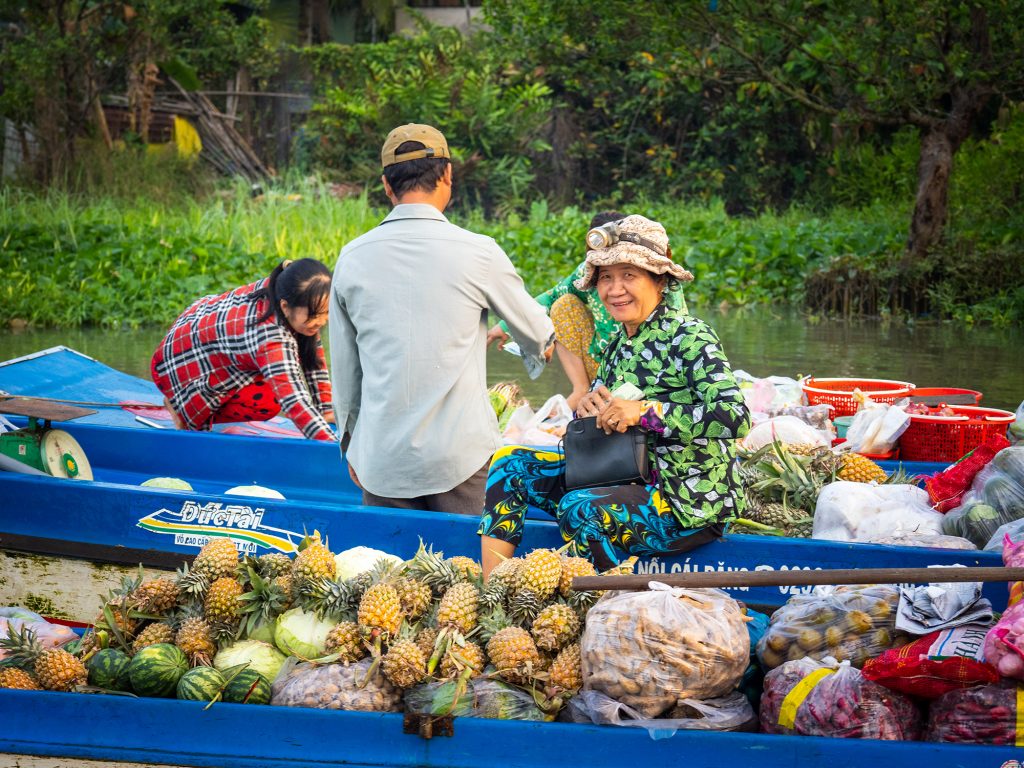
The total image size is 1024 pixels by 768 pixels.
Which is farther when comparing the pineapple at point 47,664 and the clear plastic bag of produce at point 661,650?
the pineapple at point 47,664

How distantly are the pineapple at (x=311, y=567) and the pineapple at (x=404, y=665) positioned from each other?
0.39 m

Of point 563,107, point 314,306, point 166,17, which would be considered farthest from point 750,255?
point 314,306

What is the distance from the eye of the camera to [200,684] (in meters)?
2.98

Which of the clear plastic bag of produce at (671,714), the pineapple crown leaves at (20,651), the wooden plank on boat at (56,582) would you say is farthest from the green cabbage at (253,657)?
the wooden plank on boat at (56,582)

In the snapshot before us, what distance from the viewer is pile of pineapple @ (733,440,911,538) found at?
419 cm

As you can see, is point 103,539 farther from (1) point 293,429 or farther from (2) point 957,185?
(2) point 957,185

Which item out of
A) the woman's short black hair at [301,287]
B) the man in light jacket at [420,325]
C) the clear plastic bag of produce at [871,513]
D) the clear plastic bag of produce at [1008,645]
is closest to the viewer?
the clear plastic bag of produce at [1008,645]

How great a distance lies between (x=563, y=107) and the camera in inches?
754

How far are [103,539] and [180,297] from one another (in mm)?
9064

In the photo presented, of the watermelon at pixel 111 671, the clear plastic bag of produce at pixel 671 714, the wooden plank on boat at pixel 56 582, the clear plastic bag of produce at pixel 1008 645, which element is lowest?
the wooden plank on boat at pixel 56 582

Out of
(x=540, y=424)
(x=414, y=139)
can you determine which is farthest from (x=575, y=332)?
(x=414, y=139)

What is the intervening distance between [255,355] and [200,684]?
2.12m

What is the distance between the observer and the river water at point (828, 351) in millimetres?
9656

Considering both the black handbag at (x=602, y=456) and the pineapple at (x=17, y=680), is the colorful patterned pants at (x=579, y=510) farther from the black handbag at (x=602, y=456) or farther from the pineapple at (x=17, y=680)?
the pineapple at (x=17, y=680)
